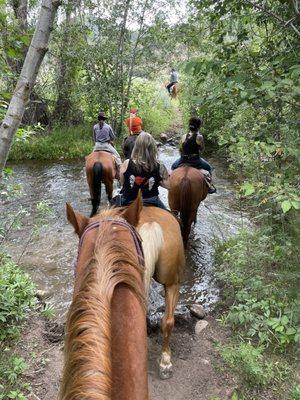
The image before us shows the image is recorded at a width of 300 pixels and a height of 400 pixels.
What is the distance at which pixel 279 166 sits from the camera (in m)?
3.88

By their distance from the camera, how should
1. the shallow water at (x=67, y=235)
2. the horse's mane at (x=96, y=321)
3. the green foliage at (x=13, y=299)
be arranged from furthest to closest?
the shallow water at (x=67, y=235), the green foliage at (x=13, y=299), the horse's mane at (x=96, y=321)

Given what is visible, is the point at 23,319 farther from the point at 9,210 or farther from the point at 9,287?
the point at 9,210

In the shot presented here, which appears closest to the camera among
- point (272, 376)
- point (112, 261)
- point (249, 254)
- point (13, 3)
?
point (112, 261)

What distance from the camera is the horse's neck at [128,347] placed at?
4.42 feet

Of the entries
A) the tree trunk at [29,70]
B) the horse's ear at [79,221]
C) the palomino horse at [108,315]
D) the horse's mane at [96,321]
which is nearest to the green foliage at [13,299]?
the tree trunk at [29,70]

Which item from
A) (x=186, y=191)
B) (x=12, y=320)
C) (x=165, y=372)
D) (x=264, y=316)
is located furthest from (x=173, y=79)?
(x=165, y=372)

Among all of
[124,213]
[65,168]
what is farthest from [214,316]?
[65,168]

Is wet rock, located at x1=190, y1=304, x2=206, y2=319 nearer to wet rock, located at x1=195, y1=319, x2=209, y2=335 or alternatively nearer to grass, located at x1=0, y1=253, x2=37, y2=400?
wet rock, located at x1=195, y1=319, x2=209, y2=335

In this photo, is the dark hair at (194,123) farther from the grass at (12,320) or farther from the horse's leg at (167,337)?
the grass at (12,320)

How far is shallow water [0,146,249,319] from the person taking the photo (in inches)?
208

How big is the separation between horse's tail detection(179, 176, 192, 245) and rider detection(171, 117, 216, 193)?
530 millimetres

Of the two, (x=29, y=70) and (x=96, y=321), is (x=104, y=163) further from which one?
(x=96, y=321)

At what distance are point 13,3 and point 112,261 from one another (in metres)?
12.5

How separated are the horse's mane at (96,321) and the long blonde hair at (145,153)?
8.44 ft
